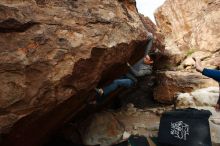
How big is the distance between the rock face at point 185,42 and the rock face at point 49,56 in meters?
3.25

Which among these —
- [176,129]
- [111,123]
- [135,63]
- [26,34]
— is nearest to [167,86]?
[135,63]

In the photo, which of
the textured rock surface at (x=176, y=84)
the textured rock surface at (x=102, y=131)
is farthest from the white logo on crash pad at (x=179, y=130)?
the textured rock surface at (x=176, y=84)

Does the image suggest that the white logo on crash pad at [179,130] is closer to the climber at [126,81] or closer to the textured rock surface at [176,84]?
the climber at [126,81]

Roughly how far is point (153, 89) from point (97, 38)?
4.20 meters

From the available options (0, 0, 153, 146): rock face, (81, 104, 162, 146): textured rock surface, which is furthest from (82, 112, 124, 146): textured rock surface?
(0, 0, 153, 146): rock face

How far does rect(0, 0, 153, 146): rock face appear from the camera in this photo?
292cm

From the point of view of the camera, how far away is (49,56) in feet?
10.4

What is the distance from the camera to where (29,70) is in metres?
3.00

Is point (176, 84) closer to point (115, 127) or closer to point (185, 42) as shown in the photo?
point (115, 127)

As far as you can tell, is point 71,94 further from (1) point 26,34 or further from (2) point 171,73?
(2) point 171,73

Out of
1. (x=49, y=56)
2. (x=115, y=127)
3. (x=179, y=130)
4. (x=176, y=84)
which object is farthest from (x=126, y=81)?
(x=176, y=84)

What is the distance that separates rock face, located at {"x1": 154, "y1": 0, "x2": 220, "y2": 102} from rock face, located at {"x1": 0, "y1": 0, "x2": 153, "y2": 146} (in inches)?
128

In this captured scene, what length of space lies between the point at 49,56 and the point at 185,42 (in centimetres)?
763

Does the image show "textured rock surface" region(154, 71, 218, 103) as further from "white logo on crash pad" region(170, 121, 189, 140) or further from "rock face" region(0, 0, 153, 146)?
"rock face" region(0, 0, 153, 146)
